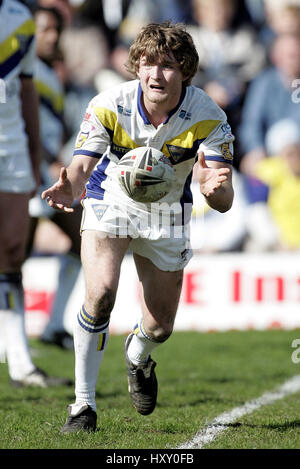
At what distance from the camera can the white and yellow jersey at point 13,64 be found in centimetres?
662

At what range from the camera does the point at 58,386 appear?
6.71m

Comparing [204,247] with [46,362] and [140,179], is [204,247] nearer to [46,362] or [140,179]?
[46,362]

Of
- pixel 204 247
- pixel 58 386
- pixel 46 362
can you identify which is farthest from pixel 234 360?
pixel 204 247

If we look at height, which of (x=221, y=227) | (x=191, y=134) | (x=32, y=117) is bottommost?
(x=221, y=227)

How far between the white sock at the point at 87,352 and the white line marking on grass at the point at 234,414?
26.4 inches

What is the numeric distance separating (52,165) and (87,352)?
15.2ft

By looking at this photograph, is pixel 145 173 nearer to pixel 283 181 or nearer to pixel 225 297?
pixel 225 297

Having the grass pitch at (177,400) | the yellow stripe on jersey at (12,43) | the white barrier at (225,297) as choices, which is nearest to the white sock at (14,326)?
the grass pitch at (177,400)

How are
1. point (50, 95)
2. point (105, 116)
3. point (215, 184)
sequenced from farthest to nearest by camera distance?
point (50, 95) < point (105, 116) < point (215, 184)

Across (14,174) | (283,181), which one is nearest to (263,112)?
(283,181)

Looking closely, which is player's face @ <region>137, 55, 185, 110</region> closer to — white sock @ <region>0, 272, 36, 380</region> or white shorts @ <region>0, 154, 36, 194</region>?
white shorts @ <region>0, 154, 36, 194</region>

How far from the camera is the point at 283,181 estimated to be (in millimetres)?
12242

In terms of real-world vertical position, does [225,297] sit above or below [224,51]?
below

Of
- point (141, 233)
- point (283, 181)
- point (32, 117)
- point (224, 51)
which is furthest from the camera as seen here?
point (224, 51)
